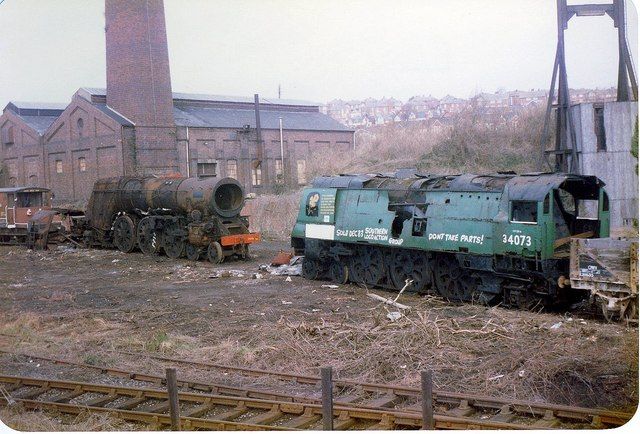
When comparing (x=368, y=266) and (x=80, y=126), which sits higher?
(x=80, y=126)

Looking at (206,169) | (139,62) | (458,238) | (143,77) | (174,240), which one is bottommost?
(174,240)

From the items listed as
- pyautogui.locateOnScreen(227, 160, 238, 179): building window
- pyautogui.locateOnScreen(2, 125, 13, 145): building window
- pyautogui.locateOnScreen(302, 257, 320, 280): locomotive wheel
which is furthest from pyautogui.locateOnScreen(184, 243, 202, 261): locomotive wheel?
pyautogui.locateOnScreen(2, 125, 13, 145): building window

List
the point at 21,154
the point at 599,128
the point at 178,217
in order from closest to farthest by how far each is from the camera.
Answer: the point at 599,128 → the point at 178,217 → the point at 21,154

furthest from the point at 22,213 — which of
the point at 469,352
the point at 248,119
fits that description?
the point at 469,352

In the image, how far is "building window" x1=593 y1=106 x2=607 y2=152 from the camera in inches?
715

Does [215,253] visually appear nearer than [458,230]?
No

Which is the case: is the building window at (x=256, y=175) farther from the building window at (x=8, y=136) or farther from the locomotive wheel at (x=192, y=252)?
the locomotive wheel at (x=192, y=252)

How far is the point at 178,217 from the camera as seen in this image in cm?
2319

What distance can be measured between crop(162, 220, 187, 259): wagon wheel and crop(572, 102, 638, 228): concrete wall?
511 inches

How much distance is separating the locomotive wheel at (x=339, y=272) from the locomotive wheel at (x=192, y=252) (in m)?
6.38

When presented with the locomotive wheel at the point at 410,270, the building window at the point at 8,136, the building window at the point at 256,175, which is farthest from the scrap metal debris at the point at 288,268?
the building window at the point at 8,136

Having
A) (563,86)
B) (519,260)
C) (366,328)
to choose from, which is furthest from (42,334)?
(563,86)

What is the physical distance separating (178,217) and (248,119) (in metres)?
20.2

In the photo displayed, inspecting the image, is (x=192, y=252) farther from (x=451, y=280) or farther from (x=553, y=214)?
(x=553, y=214)
